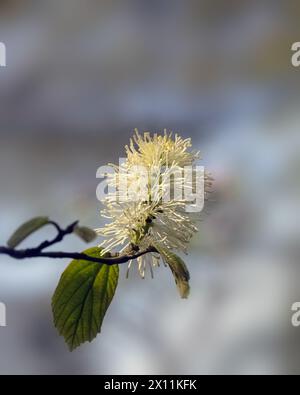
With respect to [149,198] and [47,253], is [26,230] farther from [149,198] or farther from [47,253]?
[149,198]

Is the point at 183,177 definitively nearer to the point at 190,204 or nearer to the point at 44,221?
the point at 190,204

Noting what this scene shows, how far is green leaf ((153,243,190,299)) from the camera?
531 millimetres

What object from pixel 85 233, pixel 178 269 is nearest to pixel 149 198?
pixel 178 269

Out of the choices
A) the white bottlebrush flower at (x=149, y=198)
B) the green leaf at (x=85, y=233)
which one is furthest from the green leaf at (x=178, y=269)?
the green leaf at (x=85, y=233)

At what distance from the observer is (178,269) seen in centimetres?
54

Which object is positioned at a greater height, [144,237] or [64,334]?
[144,237]

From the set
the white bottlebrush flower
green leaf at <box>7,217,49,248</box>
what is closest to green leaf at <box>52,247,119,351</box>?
the white bottlebrush flower

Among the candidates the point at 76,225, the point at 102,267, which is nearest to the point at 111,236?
the point at 102,267

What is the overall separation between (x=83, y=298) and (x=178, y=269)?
109mm

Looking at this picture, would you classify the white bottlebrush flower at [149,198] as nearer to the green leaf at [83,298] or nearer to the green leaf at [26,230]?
the green leaf at [83,298]

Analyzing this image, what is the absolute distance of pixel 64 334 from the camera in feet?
1.87

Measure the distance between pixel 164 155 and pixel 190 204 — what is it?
7 centimetres

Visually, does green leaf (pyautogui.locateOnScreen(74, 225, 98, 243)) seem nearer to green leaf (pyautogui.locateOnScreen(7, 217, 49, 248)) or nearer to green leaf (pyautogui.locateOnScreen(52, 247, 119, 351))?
green leaf (pyautogui.locateOnScreen(7, 217, 49, 248))

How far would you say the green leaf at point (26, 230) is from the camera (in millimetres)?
375
